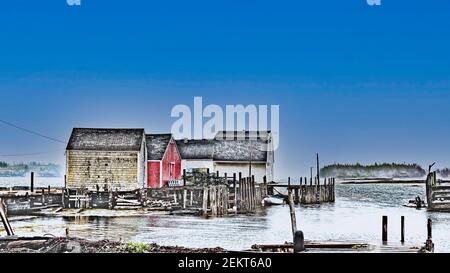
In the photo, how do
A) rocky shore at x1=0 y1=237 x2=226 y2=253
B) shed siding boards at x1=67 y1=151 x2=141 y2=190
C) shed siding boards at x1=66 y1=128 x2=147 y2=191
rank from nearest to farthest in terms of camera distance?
rocky shore at x1=0 y1=237 x2=226 y2=253 → shed siding boards at x1=66 y1=128 x2=147 y2=191 → shed siding boards at x1=67 y1=151 x2=141 y2=190

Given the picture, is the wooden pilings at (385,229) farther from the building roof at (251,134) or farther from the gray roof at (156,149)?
the gray roof at (156,149)

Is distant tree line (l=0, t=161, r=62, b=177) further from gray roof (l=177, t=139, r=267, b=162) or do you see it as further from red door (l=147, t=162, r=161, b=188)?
red door (l=147, t=162, r=161, b=188)

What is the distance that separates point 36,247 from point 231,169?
21.2 ft

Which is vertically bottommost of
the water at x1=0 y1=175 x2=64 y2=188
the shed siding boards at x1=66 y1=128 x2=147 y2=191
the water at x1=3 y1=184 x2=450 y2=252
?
the water at x1=3 y1=184 x2=450 y2=252

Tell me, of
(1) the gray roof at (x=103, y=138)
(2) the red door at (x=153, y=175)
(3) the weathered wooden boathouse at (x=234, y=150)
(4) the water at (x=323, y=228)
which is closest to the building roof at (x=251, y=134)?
(3) the weathered wooden boathouse at (x=234, y=150)

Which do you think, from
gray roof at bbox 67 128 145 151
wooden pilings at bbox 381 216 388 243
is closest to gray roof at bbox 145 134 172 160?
gray roof at bbox 67 128 145 151

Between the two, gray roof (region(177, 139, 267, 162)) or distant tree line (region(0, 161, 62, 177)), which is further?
gray roof (region(177, 139, 267, 162))

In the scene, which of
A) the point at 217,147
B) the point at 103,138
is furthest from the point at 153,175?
the point at 103,138

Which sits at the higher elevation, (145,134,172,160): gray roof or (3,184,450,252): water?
(145,134,172,160): gray roof

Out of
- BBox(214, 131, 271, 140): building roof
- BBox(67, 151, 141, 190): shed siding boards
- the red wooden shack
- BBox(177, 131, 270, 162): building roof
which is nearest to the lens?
BBox(214, 131, 271, 140): building roof

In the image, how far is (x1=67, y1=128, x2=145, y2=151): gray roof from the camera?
532 centimetres

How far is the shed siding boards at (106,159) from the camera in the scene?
18.4 ft

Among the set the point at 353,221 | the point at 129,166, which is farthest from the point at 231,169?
the point at 353,221

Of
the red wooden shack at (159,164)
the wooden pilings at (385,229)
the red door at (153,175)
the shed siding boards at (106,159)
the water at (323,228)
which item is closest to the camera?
the shed siding boards at (106,159)
